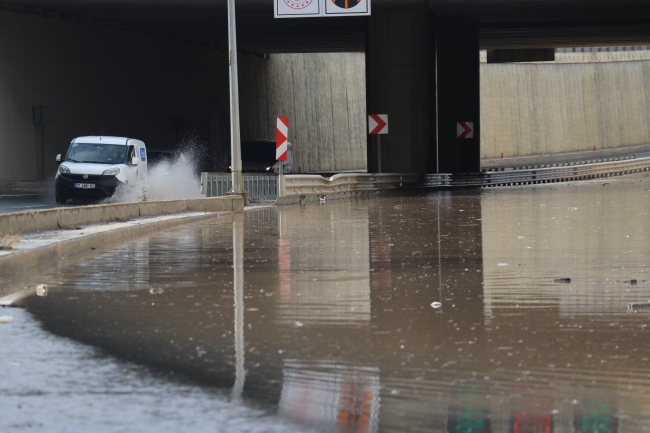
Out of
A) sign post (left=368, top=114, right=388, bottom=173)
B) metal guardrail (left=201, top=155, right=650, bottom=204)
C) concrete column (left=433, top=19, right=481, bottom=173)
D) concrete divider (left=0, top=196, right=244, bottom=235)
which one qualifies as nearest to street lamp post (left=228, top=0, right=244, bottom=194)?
concrete divider (left=0, top=196, right=244, bottom=235)

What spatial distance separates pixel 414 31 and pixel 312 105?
31549 millimetres

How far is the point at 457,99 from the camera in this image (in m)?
52.4

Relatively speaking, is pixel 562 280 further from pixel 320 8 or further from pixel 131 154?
pixel 320 8

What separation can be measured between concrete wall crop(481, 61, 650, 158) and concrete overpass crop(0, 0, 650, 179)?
29.5m

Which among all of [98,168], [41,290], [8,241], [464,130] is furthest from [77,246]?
[464,130]

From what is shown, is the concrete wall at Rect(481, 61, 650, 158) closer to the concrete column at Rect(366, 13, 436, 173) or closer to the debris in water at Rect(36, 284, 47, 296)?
the concrete column at Rect(366, 13, 436, 173)

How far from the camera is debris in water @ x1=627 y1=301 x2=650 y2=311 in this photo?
30.8 ft

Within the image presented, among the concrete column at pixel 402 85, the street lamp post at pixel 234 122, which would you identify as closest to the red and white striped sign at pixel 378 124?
the concrete column at pixel 402 85

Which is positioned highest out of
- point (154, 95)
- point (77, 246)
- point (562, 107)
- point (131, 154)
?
point (562, 107)

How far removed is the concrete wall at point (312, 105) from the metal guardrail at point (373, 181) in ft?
70.0

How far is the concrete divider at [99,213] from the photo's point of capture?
15.5m

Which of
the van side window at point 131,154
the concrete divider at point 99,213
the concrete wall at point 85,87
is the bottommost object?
the concrete divider at point 99,213

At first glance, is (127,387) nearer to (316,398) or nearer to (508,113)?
(316,398)

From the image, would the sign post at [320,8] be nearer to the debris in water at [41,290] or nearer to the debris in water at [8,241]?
the debris in water at [8,241]
